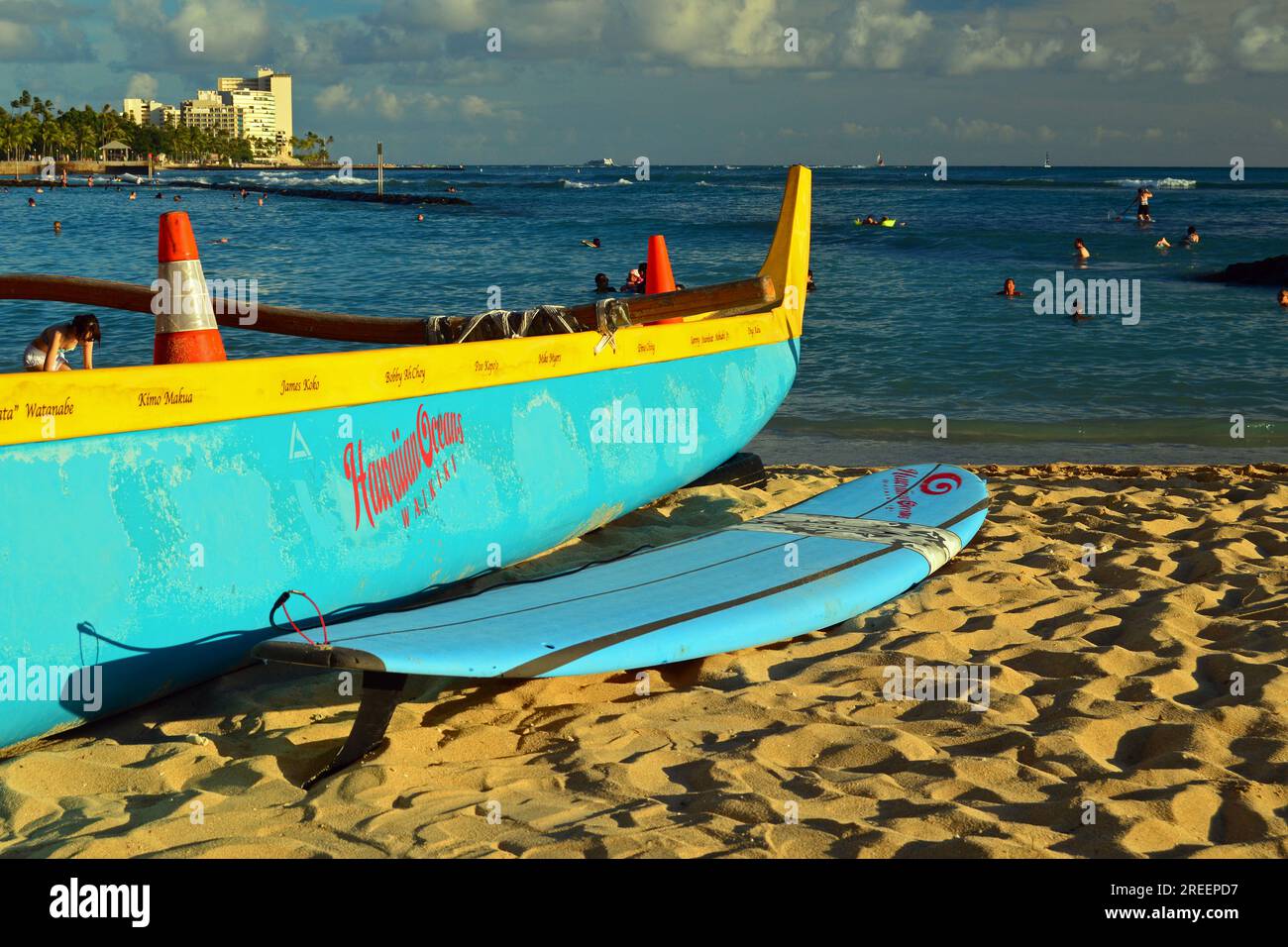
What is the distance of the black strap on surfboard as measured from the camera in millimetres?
3264

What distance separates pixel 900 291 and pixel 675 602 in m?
17.4

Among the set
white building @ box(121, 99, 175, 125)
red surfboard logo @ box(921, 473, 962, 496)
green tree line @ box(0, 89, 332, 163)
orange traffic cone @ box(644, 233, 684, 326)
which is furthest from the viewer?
white building @ box(121, 99, 175, 125)

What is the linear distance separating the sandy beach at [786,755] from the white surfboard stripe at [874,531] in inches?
8.8

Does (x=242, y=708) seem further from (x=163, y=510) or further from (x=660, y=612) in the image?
(x=660, y=612)

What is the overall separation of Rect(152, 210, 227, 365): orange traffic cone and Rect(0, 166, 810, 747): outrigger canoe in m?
0.59

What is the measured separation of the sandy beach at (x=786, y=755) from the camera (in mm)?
2791

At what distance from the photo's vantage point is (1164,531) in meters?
5.89

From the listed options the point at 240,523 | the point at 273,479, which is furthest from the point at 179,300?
the point at 240,523

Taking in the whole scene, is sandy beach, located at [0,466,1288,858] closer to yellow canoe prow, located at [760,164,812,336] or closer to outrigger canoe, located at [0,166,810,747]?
outrigger canoe, located at [0,166,810,747]

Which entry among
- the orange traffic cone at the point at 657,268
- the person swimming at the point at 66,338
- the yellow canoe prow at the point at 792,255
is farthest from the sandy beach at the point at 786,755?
the orange traffic cone at the point at 657,268

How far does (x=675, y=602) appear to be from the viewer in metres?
4.12

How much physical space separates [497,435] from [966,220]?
38097mm

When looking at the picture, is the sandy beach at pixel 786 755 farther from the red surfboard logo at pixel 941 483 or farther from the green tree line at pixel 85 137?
the green tree line at pixel 85 137

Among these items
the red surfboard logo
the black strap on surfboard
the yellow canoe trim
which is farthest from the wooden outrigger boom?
the black strap on surfboard
